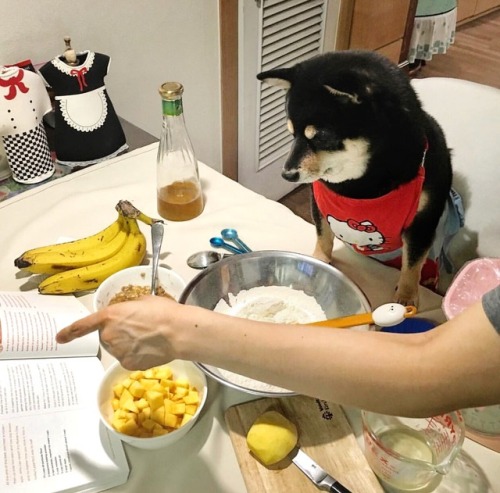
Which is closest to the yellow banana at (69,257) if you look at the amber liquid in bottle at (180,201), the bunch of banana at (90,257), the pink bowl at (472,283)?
the bunch of banana at (90,257)

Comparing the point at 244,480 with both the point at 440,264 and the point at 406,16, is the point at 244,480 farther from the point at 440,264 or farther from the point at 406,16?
the point at 406,16

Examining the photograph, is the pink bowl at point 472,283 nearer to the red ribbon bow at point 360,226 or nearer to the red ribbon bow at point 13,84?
the red ribbon bow at point 360,226

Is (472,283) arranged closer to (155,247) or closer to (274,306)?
(274,306)

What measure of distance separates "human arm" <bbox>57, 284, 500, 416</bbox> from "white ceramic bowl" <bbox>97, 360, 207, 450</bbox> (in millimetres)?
103

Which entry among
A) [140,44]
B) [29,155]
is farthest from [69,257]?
[140,44]

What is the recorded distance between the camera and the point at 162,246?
1.06 metres

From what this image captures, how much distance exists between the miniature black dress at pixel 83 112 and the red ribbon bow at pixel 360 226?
2.23 feet

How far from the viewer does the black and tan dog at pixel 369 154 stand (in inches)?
31.7

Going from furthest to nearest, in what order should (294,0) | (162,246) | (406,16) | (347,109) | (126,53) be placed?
(406,16) < (294,0) < (126,53) < (162,246) < (347,109)

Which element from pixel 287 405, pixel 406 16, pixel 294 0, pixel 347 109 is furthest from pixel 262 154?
pixel 287 405

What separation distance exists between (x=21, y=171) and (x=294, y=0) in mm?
1240

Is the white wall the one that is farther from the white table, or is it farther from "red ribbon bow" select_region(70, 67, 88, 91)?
the white table

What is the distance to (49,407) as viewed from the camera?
76cm

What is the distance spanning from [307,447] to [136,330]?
277 mm
